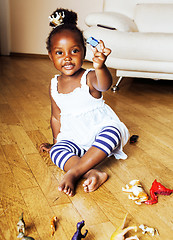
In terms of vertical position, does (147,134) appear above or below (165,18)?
below

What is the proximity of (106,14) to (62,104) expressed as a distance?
134cm

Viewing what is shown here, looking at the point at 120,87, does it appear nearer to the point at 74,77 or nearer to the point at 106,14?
the point at 106,14

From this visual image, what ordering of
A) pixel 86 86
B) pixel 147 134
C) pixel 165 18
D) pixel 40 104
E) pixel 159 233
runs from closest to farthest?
pixel 159 233, pixel 86 86, pixel 147 134, pixel 40 104, pixel 165 18

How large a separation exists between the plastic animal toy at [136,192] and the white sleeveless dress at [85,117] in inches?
6.9

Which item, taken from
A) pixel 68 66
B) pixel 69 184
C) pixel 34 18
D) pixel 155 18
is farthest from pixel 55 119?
pixel 34 18

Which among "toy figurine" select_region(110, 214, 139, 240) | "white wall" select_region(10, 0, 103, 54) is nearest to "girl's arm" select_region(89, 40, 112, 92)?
"toy figurine" select_region(110, 214, 139, 240)

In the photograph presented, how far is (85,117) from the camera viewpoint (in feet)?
3.44

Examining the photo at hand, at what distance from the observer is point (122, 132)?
3.39 feet

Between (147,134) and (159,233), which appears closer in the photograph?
(159,233)

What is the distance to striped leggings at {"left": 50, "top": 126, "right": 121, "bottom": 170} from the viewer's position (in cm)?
96

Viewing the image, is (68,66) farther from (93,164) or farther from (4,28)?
(4,28)

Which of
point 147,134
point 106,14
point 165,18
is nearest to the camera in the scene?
point 147,134

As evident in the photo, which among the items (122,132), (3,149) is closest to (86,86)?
(122,132)

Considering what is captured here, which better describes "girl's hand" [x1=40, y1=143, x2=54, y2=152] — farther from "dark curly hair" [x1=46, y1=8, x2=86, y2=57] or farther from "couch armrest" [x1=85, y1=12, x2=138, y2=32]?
"couch armrest" [x1=85, y1=12, x2=138, y2=32]
